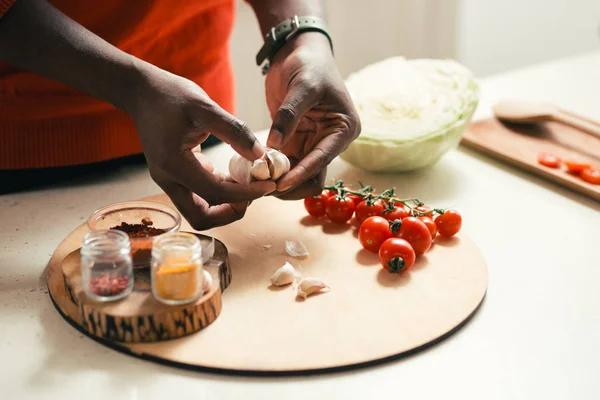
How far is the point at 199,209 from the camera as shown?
4.35ft

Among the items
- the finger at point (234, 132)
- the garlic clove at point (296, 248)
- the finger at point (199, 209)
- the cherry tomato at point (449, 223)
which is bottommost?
the cherry tomato at point (449, 223)

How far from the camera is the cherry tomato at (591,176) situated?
175cm

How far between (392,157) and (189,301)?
0.80m

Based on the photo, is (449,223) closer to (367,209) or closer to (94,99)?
(367,209)

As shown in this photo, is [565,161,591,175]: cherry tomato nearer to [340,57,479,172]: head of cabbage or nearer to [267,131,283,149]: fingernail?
[340,57,479,172]: head of cabbage

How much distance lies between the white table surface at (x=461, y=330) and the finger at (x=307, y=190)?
35 centimetres

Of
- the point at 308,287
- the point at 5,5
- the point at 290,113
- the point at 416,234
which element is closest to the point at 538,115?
the point at 416,234

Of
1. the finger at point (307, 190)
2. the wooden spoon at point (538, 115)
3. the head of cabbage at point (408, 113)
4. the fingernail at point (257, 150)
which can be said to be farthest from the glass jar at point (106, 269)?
the wooden spoon at point (538, 115)

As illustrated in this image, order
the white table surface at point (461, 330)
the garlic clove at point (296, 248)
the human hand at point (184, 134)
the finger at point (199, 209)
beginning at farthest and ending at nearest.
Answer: the garlic clove at point (296, 248)
the finger at point (199, 209)
the human hand at point (184, 134)
the white table surface at point (461, 330)

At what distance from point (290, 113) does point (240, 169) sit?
0.15 metres

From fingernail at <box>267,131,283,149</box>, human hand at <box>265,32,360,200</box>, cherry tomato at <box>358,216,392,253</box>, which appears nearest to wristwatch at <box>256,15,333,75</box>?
human hand at <box>265,32,360,200</box>

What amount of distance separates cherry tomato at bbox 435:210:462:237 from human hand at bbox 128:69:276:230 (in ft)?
1.34

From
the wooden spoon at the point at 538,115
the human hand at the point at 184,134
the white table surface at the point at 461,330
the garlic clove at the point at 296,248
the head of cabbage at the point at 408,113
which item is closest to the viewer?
the white table surface at the point at 461,330

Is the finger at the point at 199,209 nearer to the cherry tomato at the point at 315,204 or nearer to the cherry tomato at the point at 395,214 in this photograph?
the cherry tomato at the point at 315,204
